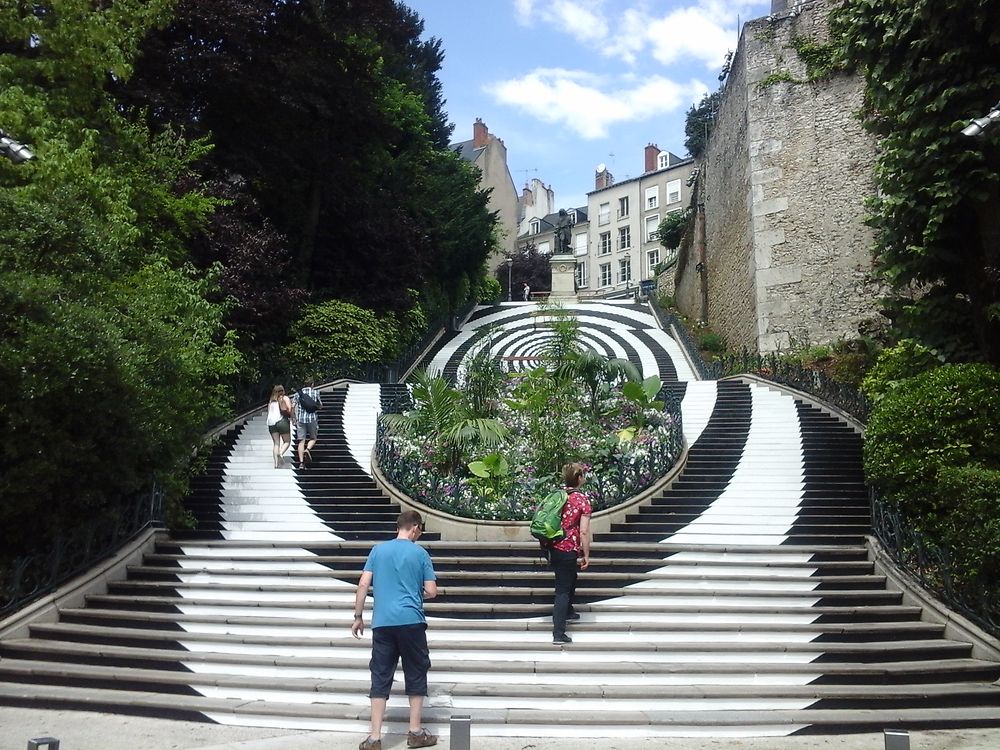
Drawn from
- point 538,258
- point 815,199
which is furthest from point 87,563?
point 538,258

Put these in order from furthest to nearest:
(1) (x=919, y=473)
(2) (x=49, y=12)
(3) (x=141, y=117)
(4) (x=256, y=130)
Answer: (4) (x=256, y=130) → (3) (x=141, y=117) → (2) (x=49, y=12) → (1) (x=919, y=473)

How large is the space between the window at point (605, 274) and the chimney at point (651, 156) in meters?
7.55

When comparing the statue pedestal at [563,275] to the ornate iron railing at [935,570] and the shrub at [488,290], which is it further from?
the ornate iron railing at [935,570]

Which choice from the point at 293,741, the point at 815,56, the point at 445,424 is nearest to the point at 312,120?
the point at 445,424

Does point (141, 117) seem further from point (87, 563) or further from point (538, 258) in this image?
point (538, 258)

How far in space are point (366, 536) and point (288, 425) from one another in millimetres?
3304

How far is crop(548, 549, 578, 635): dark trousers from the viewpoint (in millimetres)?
→ 6367

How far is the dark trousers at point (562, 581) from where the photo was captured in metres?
6.37

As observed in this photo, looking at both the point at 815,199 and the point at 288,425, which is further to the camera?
the point at 815,199

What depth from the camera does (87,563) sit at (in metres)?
7.88

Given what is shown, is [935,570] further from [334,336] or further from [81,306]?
[334,336]

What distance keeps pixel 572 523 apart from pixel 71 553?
524 centimetres

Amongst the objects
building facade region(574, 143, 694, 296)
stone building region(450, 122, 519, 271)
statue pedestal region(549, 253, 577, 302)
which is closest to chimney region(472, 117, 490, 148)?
stone building region(450, 122, 519, 271)

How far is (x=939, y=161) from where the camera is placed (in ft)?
30.9
